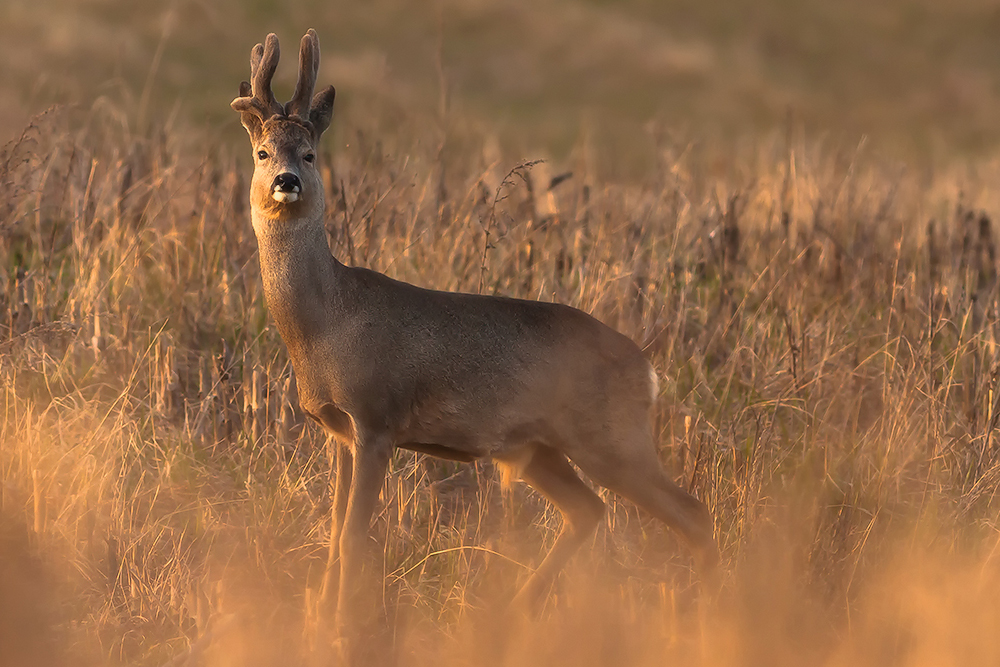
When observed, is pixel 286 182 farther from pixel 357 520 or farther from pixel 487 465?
pixel 487 465

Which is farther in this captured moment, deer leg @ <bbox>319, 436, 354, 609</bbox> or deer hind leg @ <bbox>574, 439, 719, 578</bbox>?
deer hind leg @ <bbox>574, 439, 719, 578</bbox>

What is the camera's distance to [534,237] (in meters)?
8.31

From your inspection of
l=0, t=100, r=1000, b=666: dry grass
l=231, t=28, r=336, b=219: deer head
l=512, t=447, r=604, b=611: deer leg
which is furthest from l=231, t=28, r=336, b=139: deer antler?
l=512, t=447, r=604, b=611: deer leg

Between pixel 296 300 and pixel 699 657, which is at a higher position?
pixel 296 300

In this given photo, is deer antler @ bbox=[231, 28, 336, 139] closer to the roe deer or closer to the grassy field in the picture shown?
the roe deer

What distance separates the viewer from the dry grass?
5.23 m

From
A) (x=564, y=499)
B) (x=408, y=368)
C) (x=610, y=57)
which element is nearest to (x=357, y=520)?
(x=408, y=368)

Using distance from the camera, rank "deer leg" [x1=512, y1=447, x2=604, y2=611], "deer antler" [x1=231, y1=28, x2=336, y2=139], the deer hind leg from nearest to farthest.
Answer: "deer antler" [x1=231, y1=28, x2=336, y2=139] < the deer hind leg < "deer leg" [x1=512, y1=447, x2=604, y2=611]

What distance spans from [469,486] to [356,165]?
9.05ft

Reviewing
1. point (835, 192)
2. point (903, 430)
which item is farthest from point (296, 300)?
point (835, 192)

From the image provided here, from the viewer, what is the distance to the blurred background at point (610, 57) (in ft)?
88.8

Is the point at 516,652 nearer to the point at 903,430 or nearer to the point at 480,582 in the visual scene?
the point at 480,582

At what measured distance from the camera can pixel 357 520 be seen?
203 inches

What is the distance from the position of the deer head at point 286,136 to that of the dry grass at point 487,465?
3.75 ft
